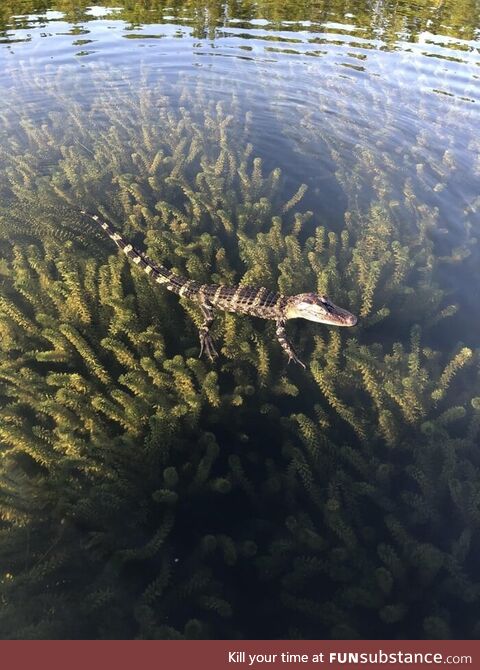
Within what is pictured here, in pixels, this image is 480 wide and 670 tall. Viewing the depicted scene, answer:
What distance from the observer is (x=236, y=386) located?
520 centimetres

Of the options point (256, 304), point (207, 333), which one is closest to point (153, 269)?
point (207, 333)

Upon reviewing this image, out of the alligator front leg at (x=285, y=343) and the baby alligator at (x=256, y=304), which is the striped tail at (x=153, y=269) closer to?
the baby alligator at (x=256, y=304)

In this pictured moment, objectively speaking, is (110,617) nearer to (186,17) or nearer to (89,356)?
(89,356)

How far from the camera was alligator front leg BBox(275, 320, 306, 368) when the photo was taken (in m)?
5.46

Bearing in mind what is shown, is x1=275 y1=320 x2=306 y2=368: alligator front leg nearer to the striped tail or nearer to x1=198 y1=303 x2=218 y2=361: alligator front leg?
x1=198 y1=303 x2=218 y2=361: alligator front leg

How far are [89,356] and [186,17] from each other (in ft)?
62.1

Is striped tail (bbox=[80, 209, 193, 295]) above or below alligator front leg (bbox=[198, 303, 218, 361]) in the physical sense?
above

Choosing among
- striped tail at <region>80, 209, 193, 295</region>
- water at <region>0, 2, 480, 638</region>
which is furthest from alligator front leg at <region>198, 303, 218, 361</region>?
striped tail at <region>80, 209, 193, 295</region>

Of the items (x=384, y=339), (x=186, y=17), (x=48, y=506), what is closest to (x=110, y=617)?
(x=48, y=506)

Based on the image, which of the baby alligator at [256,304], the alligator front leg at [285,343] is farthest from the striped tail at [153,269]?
the alligator front leg at [285,343]

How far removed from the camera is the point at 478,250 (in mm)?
7328

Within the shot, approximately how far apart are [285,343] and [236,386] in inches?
35.5

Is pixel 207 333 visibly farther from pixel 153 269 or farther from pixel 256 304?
pixel 153 269

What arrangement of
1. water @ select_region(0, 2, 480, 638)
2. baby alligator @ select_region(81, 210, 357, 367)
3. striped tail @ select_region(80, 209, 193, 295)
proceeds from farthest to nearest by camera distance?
1. striped tail @ select_region(80, 209, 193, 295)
2. baby alligator @ select_region(81, 210, 357, 367)
3. water @ select_region(0, 2, 480, 638)
